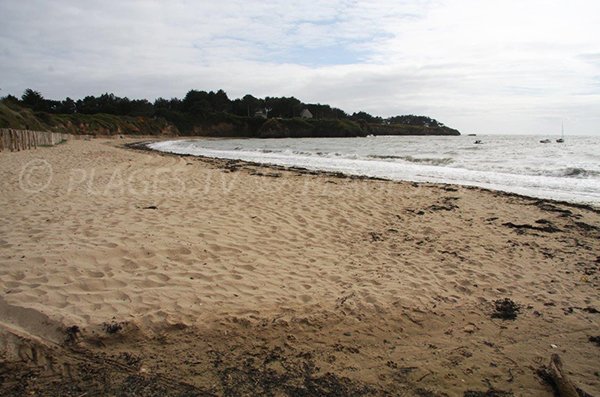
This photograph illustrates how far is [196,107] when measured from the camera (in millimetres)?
117375

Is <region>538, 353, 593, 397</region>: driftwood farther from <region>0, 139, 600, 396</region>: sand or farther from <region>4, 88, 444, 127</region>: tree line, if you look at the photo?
<region>4, 88, 444, 127</region>: tree line

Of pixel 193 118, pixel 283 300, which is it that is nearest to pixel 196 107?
pixel 193 118

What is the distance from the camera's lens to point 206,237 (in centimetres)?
586

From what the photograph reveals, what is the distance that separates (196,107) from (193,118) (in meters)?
9.38

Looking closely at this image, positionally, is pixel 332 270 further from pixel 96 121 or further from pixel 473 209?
pixel 96 121

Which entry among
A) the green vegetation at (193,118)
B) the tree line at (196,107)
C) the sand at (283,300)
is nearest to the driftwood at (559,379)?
the sand at (283,300)

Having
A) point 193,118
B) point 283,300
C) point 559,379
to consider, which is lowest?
point 559,379

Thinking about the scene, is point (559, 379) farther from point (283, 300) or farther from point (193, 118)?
point (193, 118)

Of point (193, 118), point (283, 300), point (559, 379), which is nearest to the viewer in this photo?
point (559, 379)

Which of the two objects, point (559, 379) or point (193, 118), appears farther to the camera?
point (193, 118)

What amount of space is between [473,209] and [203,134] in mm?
103442

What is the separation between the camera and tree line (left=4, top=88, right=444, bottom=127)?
93.4 metres

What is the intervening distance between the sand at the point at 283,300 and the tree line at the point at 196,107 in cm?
9152

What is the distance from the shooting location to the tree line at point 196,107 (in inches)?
3679
